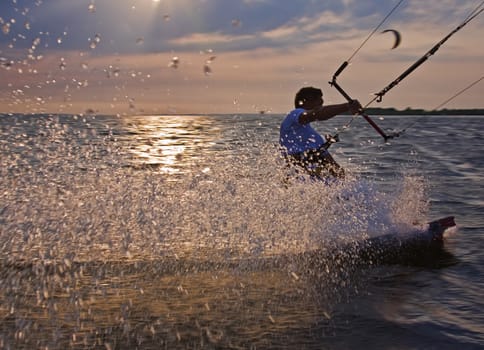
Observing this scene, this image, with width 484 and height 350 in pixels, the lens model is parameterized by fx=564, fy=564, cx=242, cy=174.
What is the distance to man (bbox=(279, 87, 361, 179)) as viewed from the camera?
8.38 metres

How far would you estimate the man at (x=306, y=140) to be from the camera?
27.5 feet

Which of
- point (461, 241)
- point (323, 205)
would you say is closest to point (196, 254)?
point (323, 205)

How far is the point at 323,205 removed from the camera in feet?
25.9

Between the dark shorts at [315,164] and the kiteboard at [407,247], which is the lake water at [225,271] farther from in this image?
the dark shorts at [315,164]

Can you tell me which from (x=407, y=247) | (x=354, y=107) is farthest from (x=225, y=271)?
(x=354, y=107)

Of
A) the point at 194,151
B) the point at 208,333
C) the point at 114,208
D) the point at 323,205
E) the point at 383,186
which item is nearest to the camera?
the point at 208,333

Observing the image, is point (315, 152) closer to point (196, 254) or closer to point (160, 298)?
point (196, 254)

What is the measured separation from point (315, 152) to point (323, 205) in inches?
35.8

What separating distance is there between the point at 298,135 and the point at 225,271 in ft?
8.99

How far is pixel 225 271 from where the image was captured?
666 cm

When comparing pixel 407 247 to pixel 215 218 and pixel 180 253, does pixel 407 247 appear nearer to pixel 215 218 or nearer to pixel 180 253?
pixel 215 218

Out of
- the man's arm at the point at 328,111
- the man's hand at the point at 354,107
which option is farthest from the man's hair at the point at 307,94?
the man's hand at the point at 354,107

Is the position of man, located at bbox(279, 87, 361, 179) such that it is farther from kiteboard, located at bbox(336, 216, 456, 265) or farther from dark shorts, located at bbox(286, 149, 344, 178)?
kiteboard, located at bbox(336, 216, 456, 265)

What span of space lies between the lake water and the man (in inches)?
13.1
